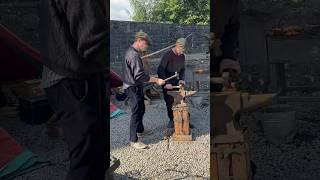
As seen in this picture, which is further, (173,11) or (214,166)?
(214,166)

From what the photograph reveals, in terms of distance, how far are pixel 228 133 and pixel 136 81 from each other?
51 cm

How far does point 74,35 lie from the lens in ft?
5.06

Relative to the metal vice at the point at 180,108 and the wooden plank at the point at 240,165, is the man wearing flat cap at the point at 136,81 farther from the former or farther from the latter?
the wooden plank at the point at 240,165

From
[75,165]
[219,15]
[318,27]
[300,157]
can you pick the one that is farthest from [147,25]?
[300,157]

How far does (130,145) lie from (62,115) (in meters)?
0.31

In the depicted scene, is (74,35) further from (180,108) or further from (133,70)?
(180,108)

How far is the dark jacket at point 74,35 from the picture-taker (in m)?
1.51

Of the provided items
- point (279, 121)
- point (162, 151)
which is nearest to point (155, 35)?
point (162, 151)

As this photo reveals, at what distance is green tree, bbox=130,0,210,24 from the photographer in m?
1.72

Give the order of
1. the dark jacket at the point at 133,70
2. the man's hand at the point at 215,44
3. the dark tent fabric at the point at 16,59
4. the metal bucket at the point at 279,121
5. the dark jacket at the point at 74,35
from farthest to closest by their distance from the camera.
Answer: the metal bucket at the point at 279,121, the dark tent fabric at the point at 16,59, the man's hand at the point at 215,44, the dark jacket at the point at 133,70, the dark jacket at the point at 74,35

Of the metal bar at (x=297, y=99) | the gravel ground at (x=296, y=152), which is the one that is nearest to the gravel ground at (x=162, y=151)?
the gravel ground at (x=296, y=152)

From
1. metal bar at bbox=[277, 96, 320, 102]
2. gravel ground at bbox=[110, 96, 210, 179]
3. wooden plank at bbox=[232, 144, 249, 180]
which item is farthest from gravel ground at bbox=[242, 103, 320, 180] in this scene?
gravel ground at bbox=[110, 96, 210, 179]

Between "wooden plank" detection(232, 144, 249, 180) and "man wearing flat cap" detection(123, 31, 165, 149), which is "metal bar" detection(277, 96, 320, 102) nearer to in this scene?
"wooden plank" detection(232, 144, 249, 180)

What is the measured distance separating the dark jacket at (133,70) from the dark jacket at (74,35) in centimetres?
9
